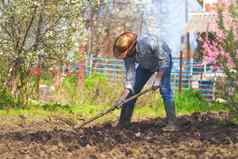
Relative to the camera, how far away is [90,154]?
4.97 meters

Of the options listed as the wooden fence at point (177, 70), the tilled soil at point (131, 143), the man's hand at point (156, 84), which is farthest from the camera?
the wooden fence at point (177, 70)

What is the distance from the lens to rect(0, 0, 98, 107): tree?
11250 mm

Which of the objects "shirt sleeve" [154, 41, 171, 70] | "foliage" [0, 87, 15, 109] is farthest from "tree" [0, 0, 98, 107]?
"shirt sleeve" [154, 41, 171, 70]

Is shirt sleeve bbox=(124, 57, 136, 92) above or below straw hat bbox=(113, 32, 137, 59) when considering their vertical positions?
below

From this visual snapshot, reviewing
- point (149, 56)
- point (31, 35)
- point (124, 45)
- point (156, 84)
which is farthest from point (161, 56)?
point (31, 35)

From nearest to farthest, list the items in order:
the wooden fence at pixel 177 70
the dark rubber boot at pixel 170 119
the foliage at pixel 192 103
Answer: the dark rubber boot at pixel 170 119 < the foliage at pixel 192 103 < the wooden fence at pixel 177 70

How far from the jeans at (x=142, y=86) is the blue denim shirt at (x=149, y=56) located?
14 centimetres

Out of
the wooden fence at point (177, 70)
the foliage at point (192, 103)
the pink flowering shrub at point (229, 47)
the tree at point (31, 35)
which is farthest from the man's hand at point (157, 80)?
the wooden fence at point (177, 70)

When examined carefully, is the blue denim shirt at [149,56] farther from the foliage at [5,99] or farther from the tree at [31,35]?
the foliage at [5,99]

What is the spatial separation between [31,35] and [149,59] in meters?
5.57

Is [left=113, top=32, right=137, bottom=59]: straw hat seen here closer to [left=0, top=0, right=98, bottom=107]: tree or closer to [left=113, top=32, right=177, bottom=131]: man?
[left=113, top=32, right=177, bottom=131]: man

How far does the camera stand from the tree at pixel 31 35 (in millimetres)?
11250

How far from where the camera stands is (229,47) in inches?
236

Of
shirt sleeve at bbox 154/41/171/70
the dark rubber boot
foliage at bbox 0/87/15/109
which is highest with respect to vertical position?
shirt sleeve at bbox 154/41/171/70
